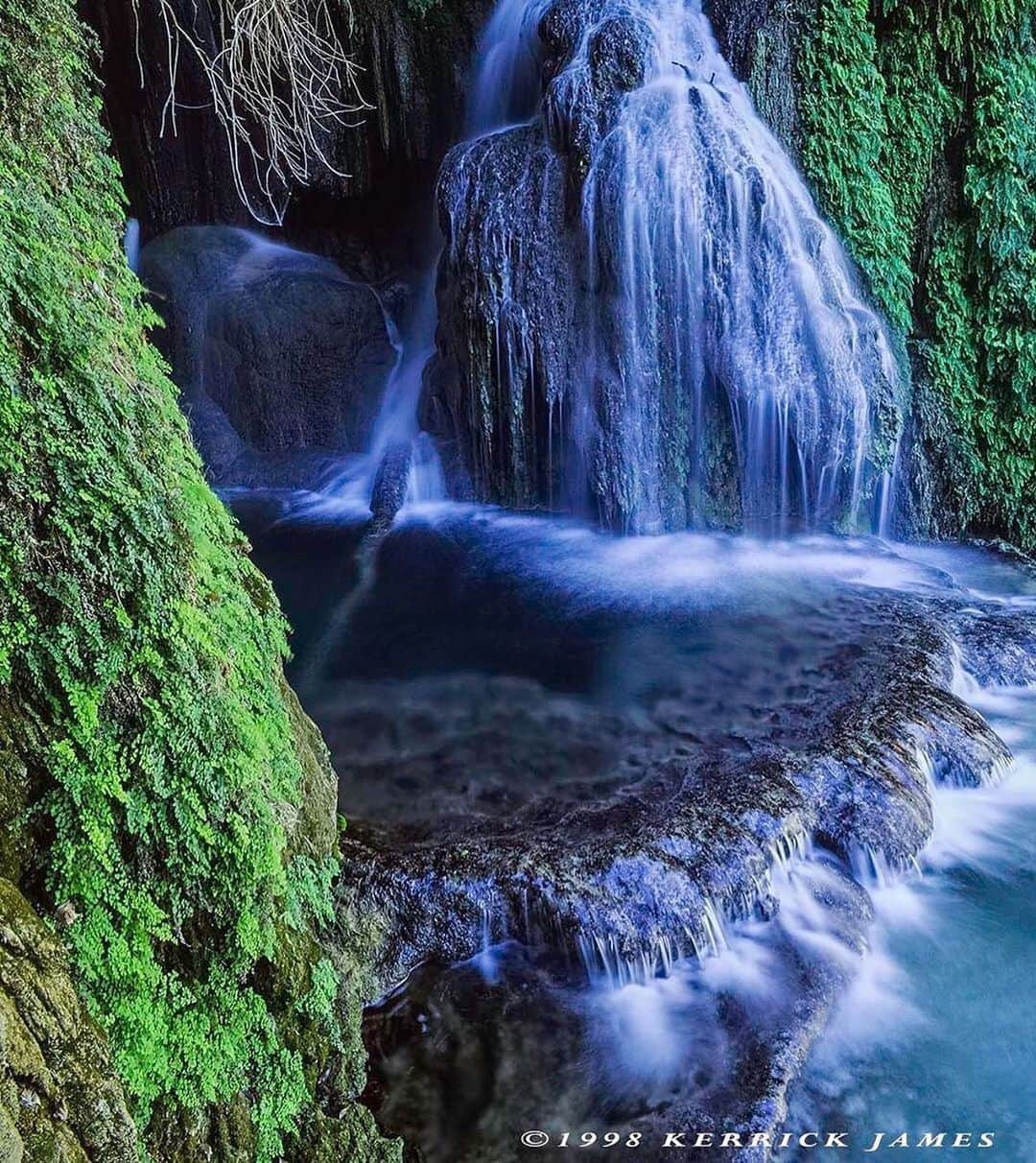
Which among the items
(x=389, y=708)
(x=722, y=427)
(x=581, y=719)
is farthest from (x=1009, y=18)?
(x=389, y=708)

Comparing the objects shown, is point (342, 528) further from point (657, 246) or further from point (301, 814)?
point (301, 814)

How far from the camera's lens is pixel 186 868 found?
216 centimetres

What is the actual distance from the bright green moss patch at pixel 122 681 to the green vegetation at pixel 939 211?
789 centimetres

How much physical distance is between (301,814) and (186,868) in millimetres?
853

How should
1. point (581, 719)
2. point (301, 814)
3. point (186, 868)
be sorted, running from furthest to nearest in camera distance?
point (581, 719) → point (301, 814) → point (186, 868)

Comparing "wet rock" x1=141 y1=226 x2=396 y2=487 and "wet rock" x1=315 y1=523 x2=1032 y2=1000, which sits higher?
"wet rock" x1=141 y1=226 x2=396 y2=487

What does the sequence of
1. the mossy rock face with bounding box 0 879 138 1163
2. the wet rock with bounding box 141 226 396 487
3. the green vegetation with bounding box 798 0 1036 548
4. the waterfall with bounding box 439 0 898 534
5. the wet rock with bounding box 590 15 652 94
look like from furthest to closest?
the wet rock with bounding box 141 226 396 487
the green vegetation with bounding box 798 0 1036 548
the wet rock with bounding box 590 15 652 94
the waterfall with bounding box 439 0 898 534
the mossy rock face with bounding box 0 879 138 1163

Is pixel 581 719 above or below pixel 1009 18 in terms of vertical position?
below

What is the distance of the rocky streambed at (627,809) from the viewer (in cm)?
330

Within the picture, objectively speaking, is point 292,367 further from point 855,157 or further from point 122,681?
Answer: point 122,681

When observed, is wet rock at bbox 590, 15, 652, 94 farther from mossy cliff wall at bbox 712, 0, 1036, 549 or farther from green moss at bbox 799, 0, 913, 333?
green moss at bbox 799, 0, 913, 333

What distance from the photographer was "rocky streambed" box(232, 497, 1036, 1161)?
→ 10.8ft

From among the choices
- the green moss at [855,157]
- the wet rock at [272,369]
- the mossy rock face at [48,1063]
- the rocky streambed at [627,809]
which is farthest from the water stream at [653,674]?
the mossy rock face at [48,1063]

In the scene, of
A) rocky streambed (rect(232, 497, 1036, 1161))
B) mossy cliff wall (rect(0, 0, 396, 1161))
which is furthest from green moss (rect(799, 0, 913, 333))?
mossy cliff wall (rect(0, 0, 396, 1161))
